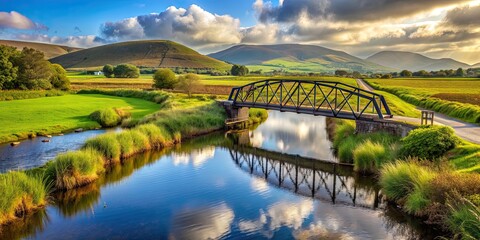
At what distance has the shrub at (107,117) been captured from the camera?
43.0 meters

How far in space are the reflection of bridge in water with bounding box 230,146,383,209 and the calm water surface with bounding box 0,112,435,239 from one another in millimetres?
62

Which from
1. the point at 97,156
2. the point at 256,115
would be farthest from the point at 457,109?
the point at 97,156

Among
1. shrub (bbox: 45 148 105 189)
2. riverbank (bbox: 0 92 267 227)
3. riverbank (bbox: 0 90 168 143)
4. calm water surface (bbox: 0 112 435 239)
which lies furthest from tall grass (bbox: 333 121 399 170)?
riverbank (bbox: 0 90 168 143)

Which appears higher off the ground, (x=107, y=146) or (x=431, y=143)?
(x=431, y=143)

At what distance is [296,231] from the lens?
15.8 meters

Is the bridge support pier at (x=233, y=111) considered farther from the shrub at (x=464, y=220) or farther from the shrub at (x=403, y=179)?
the shrub at (x=464, y=220)

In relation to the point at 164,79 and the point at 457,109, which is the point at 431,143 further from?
the point at 164,79

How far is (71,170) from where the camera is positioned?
70.1 ft

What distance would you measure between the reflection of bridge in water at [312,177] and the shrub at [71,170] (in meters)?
11.4

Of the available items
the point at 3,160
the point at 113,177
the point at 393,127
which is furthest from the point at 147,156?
the point at 393,127

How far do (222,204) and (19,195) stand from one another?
1024 centimetres

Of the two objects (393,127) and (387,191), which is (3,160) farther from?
(393,127)

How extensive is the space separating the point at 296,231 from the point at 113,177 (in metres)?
14.1

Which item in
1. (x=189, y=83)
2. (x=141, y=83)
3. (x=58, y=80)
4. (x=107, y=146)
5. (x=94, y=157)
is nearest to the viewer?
(x=94, y=157)
